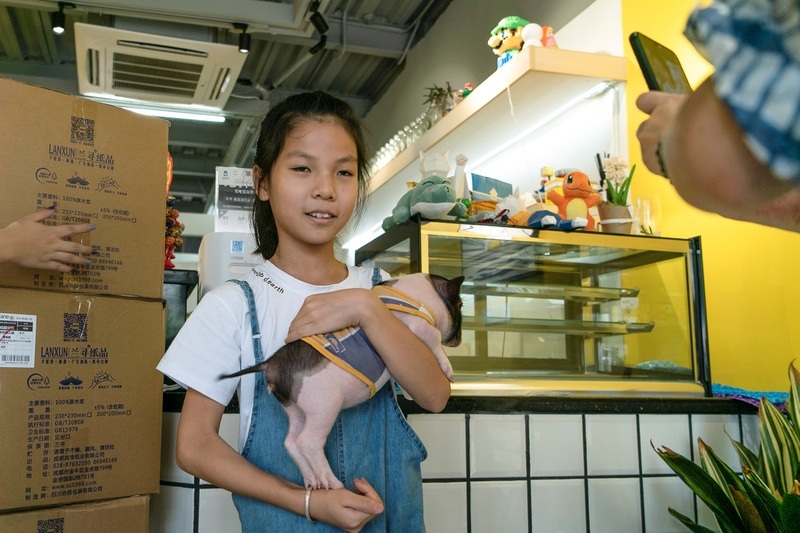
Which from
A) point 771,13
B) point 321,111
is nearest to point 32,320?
point 321,111

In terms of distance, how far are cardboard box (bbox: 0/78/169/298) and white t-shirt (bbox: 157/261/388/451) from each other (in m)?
0.47

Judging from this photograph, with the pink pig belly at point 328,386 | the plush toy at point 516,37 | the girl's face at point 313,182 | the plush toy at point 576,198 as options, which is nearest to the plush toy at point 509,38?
the plush toy at point 516,37

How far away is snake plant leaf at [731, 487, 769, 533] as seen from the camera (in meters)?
1.47

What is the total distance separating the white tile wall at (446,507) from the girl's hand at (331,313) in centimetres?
77

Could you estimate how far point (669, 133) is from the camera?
59 cm

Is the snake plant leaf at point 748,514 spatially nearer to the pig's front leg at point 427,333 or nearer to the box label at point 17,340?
the pig's front leg at point 427,333

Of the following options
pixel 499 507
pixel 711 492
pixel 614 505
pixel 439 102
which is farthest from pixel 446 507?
pixel 439 102

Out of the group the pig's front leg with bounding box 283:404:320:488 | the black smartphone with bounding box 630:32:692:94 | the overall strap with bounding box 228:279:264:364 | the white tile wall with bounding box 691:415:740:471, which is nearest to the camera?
the black smartphone with bounding box 630:32:692:94

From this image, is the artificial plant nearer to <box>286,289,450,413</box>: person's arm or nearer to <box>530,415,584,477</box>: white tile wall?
<box>530,415,584,477</box>: white tile wall

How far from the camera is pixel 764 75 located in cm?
49

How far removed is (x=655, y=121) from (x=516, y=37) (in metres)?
2.51

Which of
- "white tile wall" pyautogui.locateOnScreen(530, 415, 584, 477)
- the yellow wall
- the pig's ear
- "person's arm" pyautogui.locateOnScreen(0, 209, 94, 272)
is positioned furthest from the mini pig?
the yellow wall

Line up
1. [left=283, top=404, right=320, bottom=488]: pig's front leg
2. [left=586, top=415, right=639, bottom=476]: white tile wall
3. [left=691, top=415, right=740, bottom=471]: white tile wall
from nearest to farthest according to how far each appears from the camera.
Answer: [left=283, top=404, right=320, bottom=488]: pig's front leg, [left=586, top=415, right=639, bottom=476]: white tile wall, [left=691, top=415, right=740, bottom=471]: white tile wall

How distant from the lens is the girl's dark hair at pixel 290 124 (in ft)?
3.73
